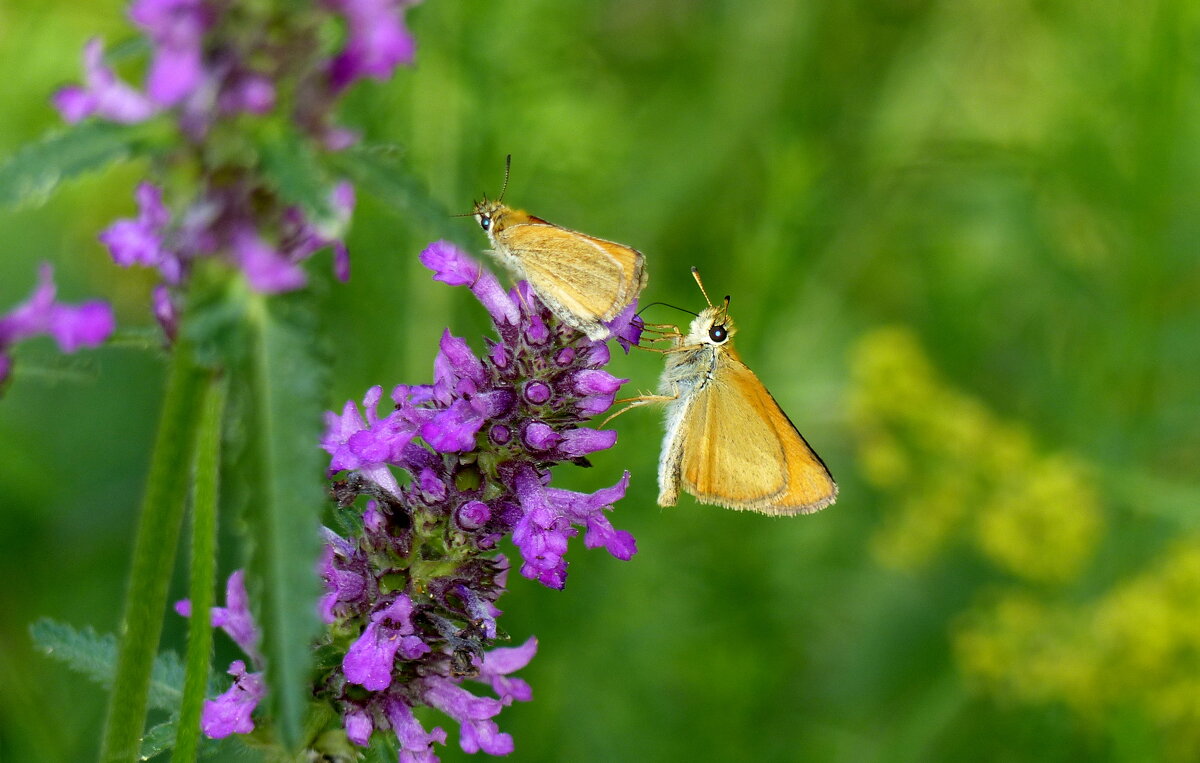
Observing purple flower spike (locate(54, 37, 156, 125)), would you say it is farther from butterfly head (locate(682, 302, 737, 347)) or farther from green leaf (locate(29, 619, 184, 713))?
butterfly head (locate(682, 302, 737, 347))

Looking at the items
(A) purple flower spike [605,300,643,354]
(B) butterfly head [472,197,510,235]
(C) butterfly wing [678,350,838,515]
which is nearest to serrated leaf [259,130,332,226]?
(A) purple flower spike [605,300,643,354]

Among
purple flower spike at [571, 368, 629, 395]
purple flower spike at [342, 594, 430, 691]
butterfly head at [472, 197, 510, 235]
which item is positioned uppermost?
butterfly head at [472, 197, 510, 235]

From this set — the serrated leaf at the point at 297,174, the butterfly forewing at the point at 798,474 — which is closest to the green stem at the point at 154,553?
the serrated leaf at the point at 297,174

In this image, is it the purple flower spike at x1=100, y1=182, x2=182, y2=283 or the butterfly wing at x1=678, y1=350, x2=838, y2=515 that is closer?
the purple flower spike at x1=100, y1=182, x2=182, y2=283

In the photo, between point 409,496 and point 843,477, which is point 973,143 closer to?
point 843,477

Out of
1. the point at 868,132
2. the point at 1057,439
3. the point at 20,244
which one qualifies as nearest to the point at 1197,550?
the point at 1057,439

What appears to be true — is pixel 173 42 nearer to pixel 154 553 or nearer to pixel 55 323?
pixel 55 323
